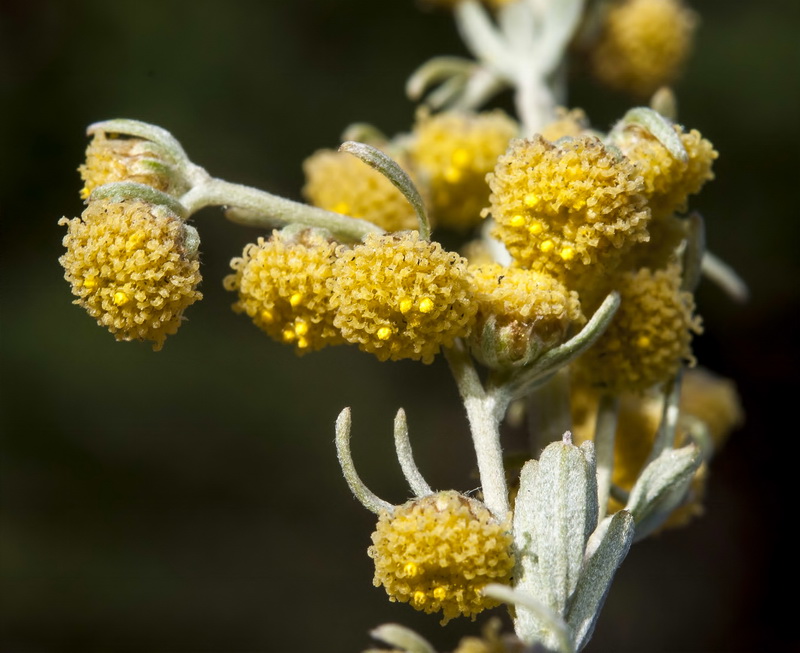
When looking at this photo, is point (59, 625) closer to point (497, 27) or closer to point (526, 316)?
point (497, 27)

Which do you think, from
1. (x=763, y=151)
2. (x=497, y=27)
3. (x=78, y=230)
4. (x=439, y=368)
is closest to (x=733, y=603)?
(x=439, y=368)

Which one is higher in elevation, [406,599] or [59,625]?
[59,625]

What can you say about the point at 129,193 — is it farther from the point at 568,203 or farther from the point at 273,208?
the point at 568,203

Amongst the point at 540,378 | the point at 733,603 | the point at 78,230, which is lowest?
the point at 540,378

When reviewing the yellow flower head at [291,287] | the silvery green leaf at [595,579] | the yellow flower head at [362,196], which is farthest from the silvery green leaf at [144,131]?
the silvery green leaf at [595,579]

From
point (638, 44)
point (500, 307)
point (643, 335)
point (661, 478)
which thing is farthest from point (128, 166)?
point (638, 44)

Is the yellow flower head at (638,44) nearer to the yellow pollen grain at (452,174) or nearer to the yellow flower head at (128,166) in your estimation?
the yellow pollen grain at (452,174)

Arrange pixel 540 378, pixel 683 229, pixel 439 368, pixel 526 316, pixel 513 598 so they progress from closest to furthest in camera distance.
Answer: pixel 513 598
pixel 526 316
pixel 540 378
pixel 683 229
pixel 439 368

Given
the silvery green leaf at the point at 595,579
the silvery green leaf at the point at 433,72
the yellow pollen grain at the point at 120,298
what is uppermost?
the silvery green leaf at the point at 433,72
